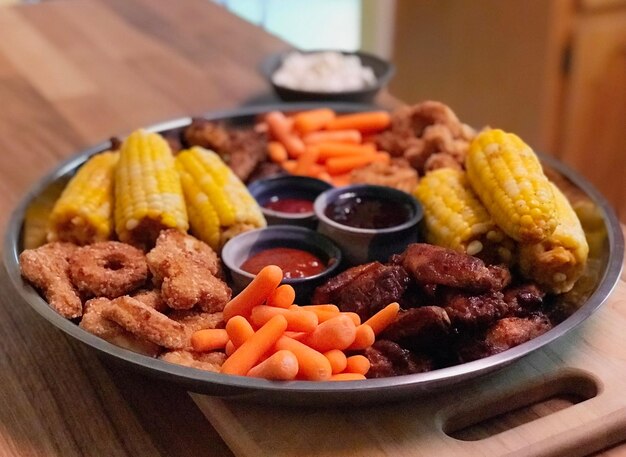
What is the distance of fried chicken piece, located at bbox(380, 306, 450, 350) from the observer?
4.13ft

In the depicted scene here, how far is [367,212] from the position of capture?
171 centimetres

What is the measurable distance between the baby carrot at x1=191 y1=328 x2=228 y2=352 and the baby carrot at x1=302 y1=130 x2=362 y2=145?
2.98 feet

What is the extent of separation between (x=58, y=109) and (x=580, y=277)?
63.1 inches

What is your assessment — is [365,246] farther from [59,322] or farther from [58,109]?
[58,109]

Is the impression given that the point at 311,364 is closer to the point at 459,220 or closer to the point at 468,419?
the point at 468,419

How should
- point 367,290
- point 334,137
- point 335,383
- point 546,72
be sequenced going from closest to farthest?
point 335,383, point 367,290, point 334,137, point 546,72

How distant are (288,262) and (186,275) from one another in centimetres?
24

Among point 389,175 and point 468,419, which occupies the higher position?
point 389,175

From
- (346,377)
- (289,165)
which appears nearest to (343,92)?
(289,165)

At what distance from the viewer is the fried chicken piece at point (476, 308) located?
129 cm

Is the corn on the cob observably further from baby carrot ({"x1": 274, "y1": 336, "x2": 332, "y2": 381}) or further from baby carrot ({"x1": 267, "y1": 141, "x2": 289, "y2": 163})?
baby carrot ({"x1": 274, "y1": 336, "x2": 332, "y2": 381})

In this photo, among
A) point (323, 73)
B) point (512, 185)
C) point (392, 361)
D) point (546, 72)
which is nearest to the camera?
point (392, 361)

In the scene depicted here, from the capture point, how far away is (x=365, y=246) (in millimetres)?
1597

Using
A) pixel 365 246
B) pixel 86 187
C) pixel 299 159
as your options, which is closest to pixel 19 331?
pixel 86 187
